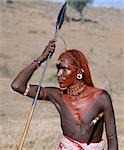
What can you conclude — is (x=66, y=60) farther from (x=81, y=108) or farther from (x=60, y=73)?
(x=81, y=108)

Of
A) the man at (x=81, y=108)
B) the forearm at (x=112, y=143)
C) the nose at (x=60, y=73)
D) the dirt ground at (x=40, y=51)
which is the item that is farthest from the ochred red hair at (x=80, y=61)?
the dirt ground at (x=40, y=51)

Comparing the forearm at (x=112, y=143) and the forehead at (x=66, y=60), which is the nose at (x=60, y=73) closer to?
the forehead at (x=66, y=60)

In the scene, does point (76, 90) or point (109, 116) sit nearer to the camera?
point (109, 116)

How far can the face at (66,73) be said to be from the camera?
4818 millimetres

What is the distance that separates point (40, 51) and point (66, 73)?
24833mm

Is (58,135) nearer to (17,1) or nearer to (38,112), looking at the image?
(38,112)

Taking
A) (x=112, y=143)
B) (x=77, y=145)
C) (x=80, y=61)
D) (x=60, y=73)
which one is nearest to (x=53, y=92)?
(x=60, y=73)

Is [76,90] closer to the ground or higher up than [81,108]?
higher up

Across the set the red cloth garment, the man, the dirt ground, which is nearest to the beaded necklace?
the man

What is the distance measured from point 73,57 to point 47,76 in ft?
54.1

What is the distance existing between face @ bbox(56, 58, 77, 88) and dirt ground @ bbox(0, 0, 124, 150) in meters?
4.73

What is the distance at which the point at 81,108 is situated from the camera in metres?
4.84

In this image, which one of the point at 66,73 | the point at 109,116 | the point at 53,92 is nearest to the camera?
the point at 109,116

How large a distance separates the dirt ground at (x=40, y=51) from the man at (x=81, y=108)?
183 inches
